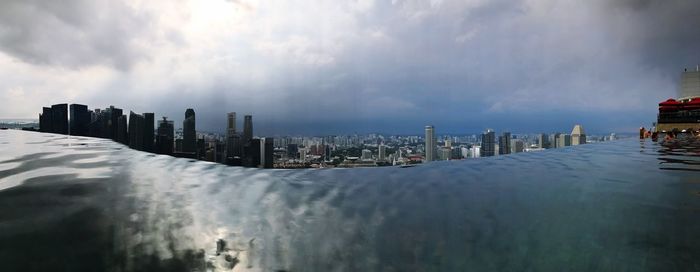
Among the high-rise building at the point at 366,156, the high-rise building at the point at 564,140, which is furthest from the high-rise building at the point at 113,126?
the high-rise building at the point at 564,140

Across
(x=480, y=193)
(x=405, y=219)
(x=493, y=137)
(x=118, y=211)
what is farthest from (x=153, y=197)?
(x=493, y=137)

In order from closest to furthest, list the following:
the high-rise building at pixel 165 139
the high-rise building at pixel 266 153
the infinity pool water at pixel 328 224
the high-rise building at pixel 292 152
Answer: the infinity pool water at pixel 328 224
the high-rise building at pixel 165 139
the high-rise building at pixel 266 153
the high-rise building at pixel 292 152

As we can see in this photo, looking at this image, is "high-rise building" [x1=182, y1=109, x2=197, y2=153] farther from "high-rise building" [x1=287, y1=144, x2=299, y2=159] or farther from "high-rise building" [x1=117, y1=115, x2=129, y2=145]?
"high-rise building" [x1=287, y1=144, x2=299, y2=159]

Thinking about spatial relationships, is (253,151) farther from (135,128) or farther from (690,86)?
(690,86)

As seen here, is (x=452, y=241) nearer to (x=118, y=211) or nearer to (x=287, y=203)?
(x=287, y=203)

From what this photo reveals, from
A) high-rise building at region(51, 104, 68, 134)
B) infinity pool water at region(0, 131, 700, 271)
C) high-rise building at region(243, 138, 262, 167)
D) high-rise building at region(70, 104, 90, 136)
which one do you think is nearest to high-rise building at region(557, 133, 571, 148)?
high-rise building at region(243, 138, 262, 167)

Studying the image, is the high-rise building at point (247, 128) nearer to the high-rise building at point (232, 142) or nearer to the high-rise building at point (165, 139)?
the high-rise building at point (232, 142)
